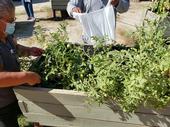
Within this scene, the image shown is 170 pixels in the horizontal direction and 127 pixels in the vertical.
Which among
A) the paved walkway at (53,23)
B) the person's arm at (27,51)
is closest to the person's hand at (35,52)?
the person's arm at (27,51)

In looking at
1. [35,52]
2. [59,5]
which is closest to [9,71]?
[35,52]

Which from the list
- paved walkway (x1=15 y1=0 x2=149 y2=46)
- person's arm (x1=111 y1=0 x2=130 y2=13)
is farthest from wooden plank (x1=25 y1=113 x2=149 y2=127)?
paved walkway (x1=15 y1=0 x2=149 y2=46)

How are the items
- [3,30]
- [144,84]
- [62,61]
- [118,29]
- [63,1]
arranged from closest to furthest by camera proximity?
[144,84], [3,30], [62,61], [118,29], [63,1]

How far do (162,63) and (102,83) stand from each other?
1.26ft

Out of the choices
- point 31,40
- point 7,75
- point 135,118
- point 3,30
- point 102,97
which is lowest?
point 31,40

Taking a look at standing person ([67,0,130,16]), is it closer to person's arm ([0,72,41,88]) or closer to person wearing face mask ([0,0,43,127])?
person wearing face mask ([0,0,43,127])

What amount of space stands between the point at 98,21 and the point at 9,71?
1.31 meters

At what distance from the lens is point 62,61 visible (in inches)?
110

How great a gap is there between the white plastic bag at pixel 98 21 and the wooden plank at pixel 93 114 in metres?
1.08

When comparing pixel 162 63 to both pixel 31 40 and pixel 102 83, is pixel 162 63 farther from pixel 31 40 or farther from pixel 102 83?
pixel 31 40

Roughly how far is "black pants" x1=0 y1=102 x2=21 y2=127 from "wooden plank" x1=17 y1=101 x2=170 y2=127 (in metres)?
0.15

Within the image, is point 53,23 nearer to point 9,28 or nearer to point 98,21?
point 98,21

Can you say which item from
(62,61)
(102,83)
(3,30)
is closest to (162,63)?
(102,83)

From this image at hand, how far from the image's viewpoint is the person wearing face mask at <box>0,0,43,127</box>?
2451 mm
